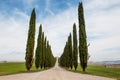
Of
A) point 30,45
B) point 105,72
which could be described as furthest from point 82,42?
point 30,45

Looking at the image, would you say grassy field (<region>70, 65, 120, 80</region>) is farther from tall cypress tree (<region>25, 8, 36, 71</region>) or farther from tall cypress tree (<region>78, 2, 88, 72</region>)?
tall cypress tree (<region>25, 8, 36, 71</region>)

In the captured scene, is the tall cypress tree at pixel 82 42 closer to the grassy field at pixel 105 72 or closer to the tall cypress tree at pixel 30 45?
the grassy field at pixel 105 72

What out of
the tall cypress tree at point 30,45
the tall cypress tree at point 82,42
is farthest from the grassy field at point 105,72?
the tall cypress tree at point 30,45

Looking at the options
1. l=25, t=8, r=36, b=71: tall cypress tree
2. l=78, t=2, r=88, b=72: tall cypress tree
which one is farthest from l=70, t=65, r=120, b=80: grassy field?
l=25, t=8, r=36, b=71: tall cypress tree

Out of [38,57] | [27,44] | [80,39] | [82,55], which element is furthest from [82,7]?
[38,57]

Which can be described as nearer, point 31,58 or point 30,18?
point 31,58

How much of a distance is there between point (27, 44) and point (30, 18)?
5652mm

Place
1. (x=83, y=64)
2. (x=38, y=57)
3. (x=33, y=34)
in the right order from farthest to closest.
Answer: (x=38, y=57), (x=33, y=34), (x=83, y=64)

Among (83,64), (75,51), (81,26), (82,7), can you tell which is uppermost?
(82,7)

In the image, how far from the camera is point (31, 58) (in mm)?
33469

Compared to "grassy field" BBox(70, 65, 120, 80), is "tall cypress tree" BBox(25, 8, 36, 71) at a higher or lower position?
higher

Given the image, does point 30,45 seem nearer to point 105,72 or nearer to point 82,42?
point 82,42

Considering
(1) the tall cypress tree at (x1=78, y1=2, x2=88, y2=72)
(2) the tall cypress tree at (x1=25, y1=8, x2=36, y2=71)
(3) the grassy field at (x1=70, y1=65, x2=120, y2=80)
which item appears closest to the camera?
(3) the grassy field at (x1=70, y1=65, x2=120, y2=80)

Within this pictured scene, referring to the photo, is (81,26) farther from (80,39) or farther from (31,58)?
(31,58)
